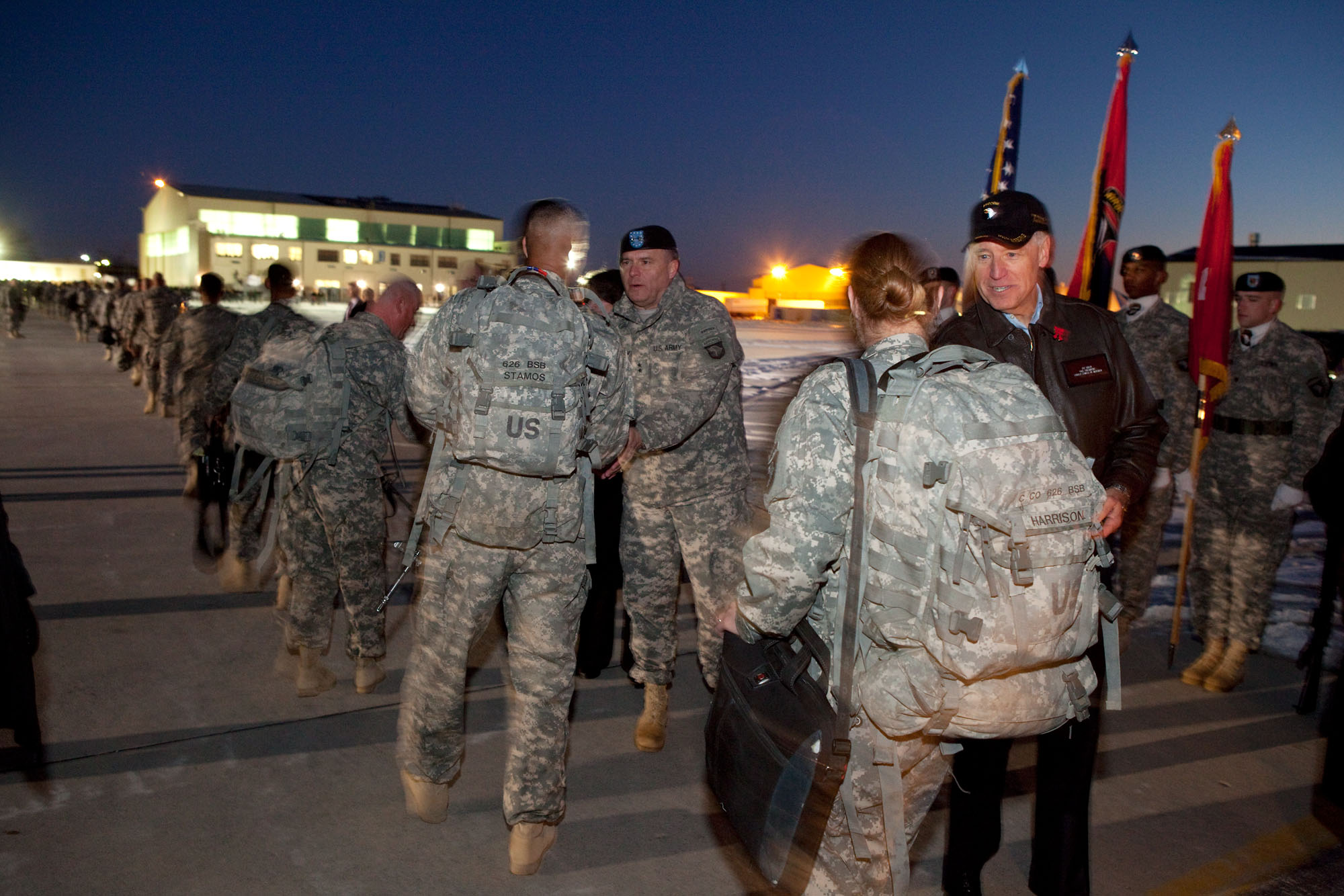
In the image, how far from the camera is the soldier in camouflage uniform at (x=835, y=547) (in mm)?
1845

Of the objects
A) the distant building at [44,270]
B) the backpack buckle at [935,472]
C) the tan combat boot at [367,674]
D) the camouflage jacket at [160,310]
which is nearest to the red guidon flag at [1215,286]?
the backpack buckle at [935,472]

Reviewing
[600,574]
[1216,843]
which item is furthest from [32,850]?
[1216,843]

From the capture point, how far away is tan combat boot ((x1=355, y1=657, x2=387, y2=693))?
13.5ft

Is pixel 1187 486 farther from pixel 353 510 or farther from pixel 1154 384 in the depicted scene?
pixel 353 510

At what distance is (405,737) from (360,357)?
1724 millimetres

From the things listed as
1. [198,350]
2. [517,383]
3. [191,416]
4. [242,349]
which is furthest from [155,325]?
[517,383]

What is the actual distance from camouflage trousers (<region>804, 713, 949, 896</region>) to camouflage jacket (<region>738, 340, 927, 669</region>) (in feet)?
0.73

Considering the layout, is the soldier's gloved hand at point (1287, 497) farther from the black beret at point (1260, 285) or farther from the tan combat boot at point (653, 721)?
the tan combat boot at point (653, 721)

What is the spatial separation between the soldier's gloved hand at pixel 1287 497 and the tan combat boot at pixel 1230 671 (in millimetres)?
750

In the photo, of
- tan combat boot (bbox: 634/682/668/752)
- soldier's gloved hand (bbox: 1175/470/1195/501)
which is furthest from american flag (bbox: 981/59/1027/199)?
tan combat boot (bbox: 634/682/668/752)

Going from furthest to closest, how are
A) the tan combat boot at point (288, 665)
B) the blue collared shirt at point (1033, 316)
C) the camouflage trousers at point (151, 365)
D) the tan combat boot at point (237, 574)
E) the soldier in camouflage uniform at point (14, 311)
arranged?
the soldier in camouflage uniform at point (14, 311), the camouflage trousers at point (151, 365), the tan combat boot at point (237, 574), the tan combat boot at point (288, 665), the blue collared shirt at point (1033, 316)

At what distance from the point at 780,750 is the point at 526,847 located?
54.6 inches

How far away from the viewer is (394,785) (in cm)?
335

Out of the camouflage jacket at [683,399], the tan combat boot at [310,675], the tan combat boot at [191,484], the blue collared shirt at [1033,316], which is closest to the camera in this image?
the blue collared shirt at [1033,316]
